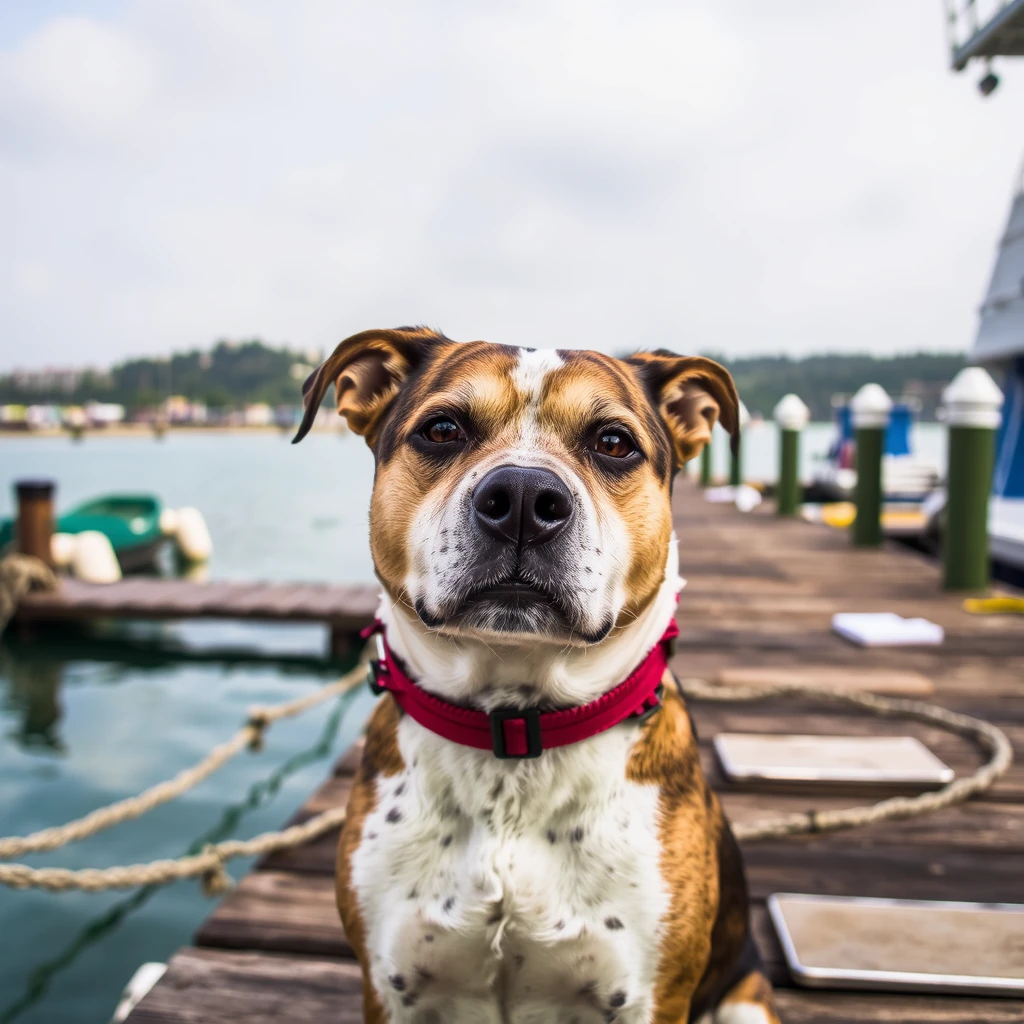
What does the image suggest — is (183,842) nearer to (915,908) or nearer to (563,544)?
(915,908)

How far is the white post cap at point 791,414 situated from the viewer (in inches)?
460

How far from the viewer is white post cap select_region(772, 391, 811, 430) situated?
11672 mm

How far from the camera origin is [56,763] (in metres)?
6.33

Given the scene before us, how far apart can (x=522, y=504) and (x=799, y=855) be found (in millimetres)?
1817

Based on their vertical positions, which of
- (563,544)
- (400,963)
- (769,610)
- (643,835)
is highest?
(563,544)

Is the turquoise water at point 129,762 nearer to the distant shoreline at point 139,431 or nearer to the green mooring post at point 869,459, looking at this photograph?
the green mooring post at point 869,459

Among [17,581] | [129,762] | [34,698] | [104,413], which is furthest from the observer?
[104,413]

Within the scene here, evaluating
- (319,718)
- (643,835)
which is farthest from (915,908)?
(319,718)

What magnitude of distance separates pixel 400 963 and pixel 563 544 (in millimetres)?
771

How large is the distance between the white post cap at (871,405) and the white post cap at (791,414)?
3584 millimetres

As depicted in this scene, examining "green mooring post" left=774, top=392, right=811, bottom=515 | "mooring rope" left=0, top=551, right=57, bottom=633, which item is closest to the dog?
"mooring rope" left=0, top=551, right=57, bottom=633

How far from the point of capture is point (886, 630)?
16.2 feet

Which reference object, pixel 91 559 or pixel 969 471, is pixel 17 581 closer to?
pixel 91 559

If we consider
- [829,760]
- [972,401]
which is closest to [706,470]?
[972,401]
